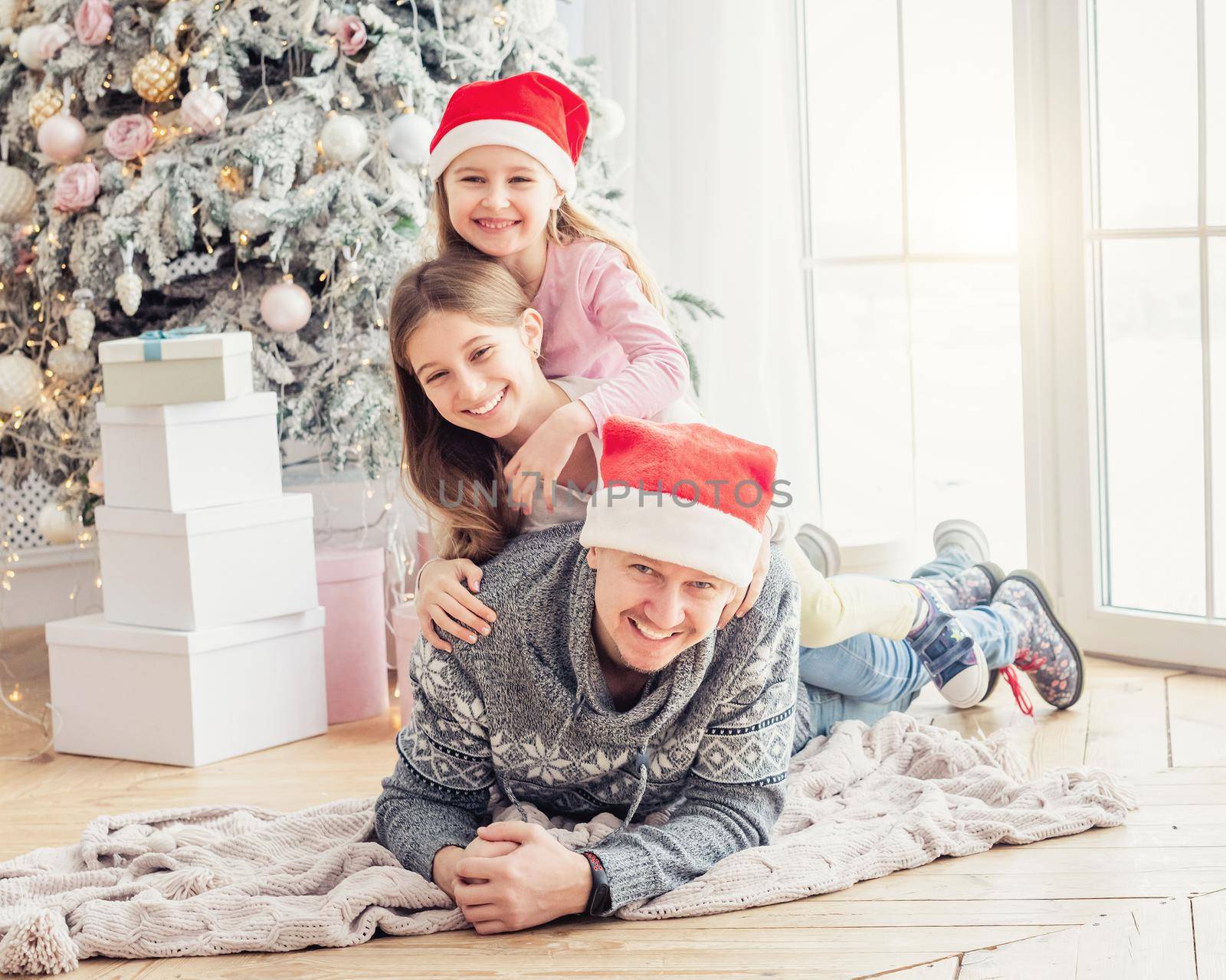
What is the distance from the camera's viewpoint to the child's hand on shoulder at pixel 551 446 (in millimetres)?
1671

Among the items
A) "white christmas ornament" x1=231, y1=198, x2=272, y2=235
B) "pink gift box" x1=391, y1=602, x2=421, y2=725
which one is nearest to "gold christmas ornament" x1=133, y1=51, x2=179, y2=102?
"white christmas ornament" x1=231, y1=198, x2=272, y2=235

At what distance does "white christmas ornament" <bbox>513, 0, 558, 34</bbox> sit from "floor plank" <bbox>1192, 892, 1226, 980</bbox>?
196 centimetres

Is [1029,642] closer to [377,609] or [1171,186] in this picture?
[1171,186]

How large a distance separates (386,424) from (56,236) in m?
0.69

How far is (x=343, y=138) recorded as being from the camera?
2408 millimetres

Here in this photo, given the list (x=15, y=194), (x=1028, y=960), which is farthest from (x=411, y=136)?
(x=1028, y=960)

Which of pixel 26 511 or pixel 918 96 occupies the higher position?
pixel 918 96

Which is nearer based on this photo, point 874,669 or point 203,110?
point 874,669

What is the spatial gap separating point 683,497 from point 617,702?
0.33m

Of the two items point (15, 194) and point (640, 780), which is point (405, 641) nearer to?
point (640, 780)

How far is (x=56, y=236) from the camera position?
2.54 meters

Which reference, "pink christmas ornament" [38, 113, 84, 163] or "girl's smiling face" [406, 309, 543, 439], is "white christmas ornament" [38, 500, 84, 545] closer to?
"pink christmas ornament" [38, 113, 84, 163]

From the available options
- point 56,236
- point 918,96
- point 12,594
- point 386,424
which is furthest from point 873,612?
point 12,594

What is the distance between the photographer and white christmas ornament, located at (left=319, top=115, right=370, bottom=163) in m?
2.41
